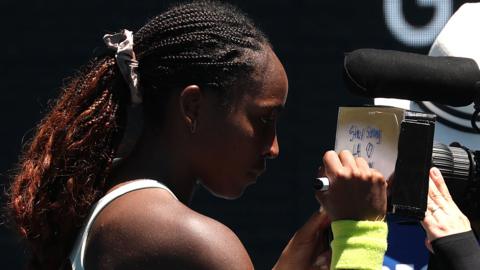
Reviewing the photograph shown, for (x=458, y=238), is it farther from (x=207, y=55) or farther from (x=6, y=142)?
(x=6, y=142)

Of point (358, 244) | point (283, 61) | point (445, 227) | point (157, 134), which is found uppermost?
point (157, 134)

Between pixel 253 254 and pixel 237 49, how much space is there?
173cm

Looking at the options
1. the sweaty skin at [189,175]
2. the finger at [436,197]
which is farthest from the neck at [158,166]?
the finger at [436,197]

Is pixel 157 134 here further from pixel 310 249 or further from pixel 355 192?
pixel 310 249

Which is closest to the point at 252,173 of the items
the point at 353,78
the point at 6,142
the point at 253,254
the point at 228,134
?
the point at 228,134

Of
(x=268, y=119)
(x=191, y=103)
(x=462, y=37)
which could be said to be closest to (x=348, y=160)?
(x=268, y=119)

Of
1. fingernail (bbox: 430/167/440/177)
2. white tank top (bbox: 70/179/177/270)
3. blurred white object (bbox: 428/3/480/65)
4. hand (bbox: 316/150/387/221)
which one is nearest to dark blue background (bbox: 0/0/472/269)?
blurred white object (bbox: 428/3/480/65)

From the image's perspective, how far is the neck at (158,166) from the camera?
125 centimetres

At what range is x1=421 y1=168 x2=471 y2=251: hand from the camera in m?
1.60

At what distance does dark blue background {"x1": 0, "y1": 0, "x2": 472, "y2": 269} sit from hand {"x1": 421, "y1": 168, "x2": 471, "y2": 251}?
1242 millimetres

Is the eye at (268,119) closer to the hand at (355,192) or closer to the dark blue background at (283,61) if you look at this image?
the hand at (355,192)

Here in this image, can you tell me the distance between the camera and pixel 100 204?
47.9 inches

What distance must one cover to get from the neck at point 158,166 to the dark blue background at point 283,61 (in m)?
1.62

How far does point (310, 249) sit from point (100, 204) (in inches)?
18.8
